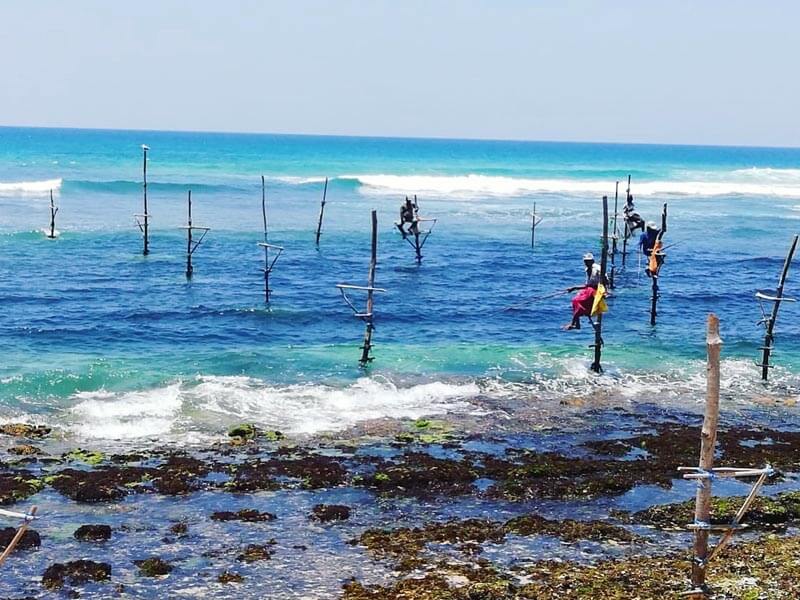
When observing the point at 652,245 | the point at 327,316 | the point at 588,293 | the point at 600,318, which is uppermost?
the point at 652,245

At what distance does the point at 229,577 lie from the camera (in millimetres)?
12477

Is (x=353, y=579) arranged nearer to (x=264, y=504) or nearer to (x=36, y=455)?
(x=264, y=504)

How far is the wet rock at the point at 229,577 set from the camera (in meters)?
12.4

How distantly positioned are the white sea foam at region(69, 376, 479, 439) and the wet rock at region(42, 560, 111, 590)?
6.07 m

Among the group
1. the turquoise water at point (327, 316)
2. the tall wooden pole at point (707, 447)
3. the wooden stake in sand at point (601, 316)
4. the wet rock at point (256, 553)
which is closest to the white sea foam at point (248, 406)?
the turquoise water at point (327, 316)

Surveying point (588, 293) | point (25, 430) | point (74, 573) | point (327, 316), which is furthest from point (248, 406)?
point (327, 316)

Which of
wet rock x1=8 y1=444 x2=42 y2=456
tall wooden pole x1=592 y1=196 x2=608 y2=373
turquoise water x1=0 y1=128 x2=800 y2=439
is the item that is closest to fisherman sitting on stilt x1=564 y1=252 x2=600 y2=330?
tall wooden pole x1=592 y1=196 x2=608 y2=373

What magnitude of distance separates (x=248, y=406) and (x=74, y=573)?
849 centimetres

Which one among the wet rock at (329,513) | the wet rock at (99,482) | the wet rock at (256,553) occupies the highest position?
the wet rock at (99,482)

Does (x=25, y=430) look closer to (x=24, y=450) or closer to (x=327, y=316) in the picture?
(x=24, y=450)

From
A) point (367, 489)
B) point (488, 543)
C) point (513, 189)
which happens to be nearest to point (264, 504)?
point (367, 489)

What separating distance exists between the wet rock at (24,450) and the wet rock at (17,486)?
1099mm

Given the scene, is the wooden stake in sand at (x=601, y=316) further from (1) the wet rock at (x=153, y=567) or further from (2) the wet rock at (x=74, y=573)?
(2) the wet rock at (x=74, y=573)

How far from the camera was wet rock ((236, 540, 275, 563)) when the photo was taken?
1309cm
